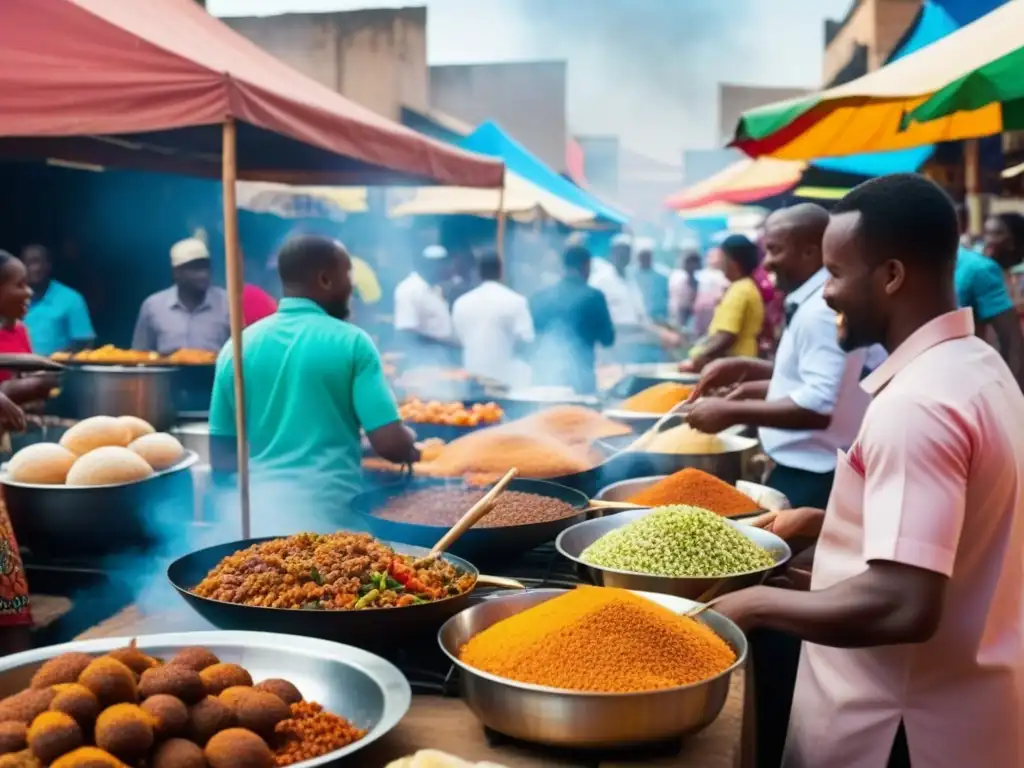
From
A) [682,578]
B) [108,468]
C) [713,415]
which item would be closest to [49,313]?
[108,468]

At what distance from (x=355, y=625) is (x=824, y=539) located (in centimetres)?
94

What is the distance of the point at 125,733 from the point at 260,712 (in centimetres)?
20

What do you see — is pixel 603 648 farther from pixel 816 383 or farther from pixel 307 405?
pixel 816 383

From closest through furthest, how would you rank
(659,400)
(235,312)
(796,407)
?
1. (235,312)
2. (796,407)
3. (659,400)

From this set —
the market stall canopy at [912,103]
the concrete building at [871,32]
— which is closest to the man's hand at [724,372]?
the market stall canopy at [912,103]

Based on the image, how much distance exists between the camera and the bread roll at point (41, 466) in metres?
A: 2.56

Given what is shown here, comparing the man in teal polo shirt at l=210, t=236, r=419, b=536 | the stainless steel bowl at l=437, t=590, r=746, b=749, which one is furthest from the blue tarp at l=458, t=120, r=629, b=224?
the stainless steel bowl at l=437, t=590, r=746, b=749

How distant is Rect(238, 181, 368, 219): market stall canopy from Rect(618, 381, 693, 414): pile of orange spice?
640 cm

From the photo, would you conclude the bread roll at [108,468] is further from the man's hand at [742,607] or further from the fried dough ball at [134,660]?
the man's hand at [742,607]

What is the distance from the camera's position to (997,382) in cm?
170

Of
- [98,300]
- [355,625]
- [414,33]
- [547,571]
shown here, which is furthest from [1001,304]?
[414,33]

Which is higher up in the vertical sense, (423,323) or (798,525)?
(423,323)

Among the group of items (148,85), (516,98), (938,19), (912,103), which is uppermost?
(516,98)

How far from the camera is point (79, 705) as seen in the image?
1.25 meters
